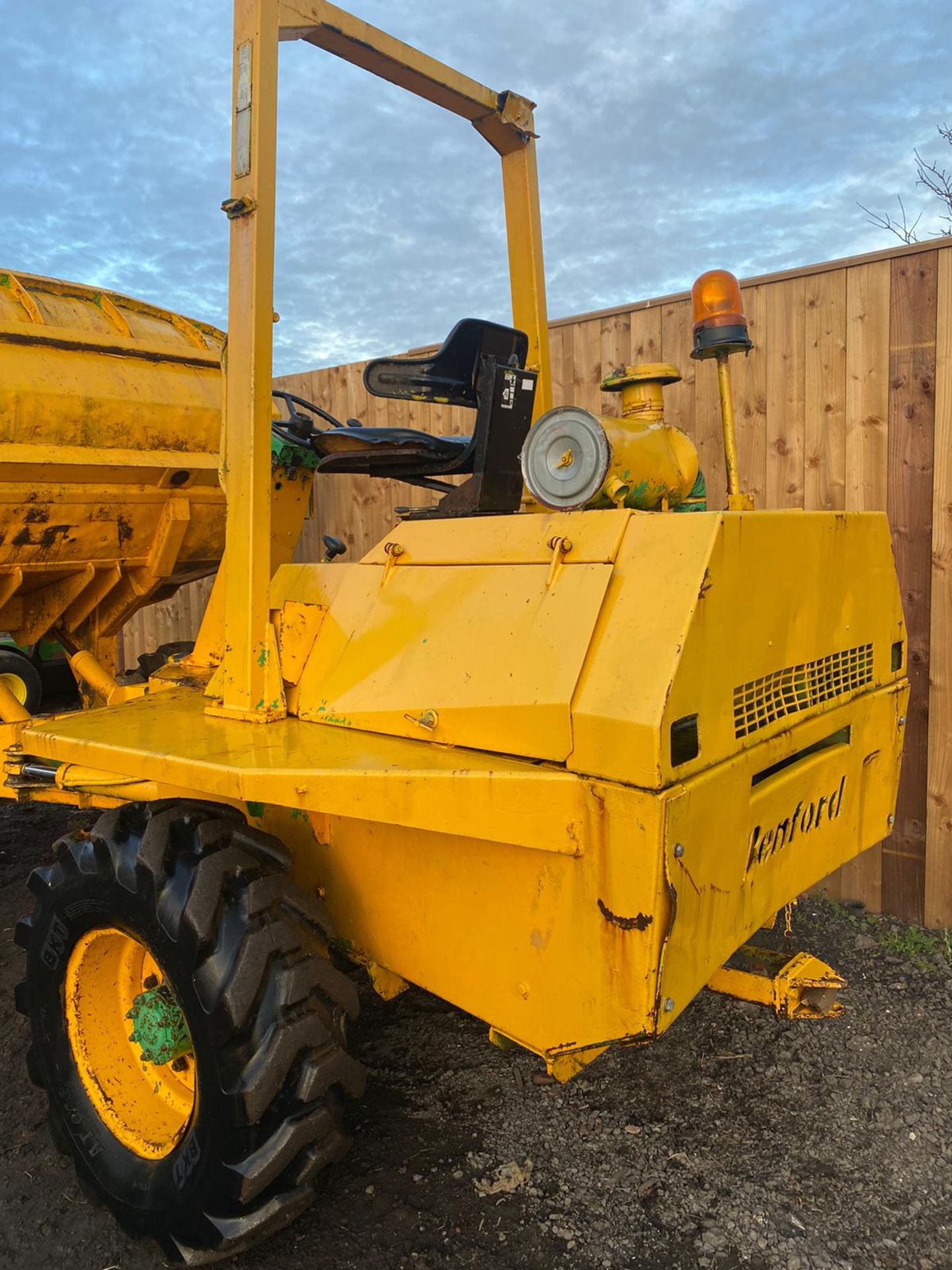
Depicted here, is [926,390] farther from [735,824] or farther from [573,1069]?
[573,1069]

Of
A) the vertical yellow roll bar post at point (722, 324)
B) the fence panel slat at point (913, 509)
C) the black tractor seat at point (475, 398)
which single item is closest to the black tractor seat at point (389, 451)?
the black tractor seat at point (475, 398)

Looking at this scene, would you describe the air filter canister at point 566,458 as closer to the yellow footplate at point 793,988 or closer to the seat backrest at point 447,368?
the seat backrest at point 447,368

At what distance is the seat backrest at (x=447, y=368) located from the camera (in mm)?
2260

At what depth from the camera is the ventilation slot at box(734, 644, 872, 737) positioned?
5.84 ft

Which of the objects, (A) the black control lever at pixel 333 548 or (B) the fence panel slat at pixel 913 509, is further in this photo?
(B) the fence panel slat at pixel 913 509

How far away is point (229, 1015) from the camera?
1778 millimetres

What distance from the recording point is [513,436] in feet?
7.60

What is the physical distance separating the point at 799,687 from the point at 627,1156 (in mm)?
1334

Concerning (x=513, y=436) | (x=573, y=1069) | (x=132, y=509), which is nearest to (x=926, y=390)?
(x=513, y=436)

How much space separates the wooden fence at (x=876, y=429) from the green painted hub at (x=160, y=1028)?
9.22 ft

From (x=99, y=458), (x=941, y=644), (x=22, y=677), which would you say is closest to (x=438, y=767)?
(x=99, y=458)

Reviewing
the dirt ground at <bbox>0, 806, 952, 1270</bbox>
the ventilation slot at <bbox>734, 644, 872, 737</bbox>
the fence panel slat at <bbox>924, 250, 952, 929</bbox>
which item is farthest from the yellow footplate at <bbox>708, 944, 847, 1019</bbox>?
the fence panel slat at <bbox>924, 250, 952, 929</bbox>

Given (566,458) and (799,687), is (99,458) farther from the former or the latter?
(799,687)

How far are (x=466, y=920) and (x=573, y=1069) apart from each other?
362 millimetres
